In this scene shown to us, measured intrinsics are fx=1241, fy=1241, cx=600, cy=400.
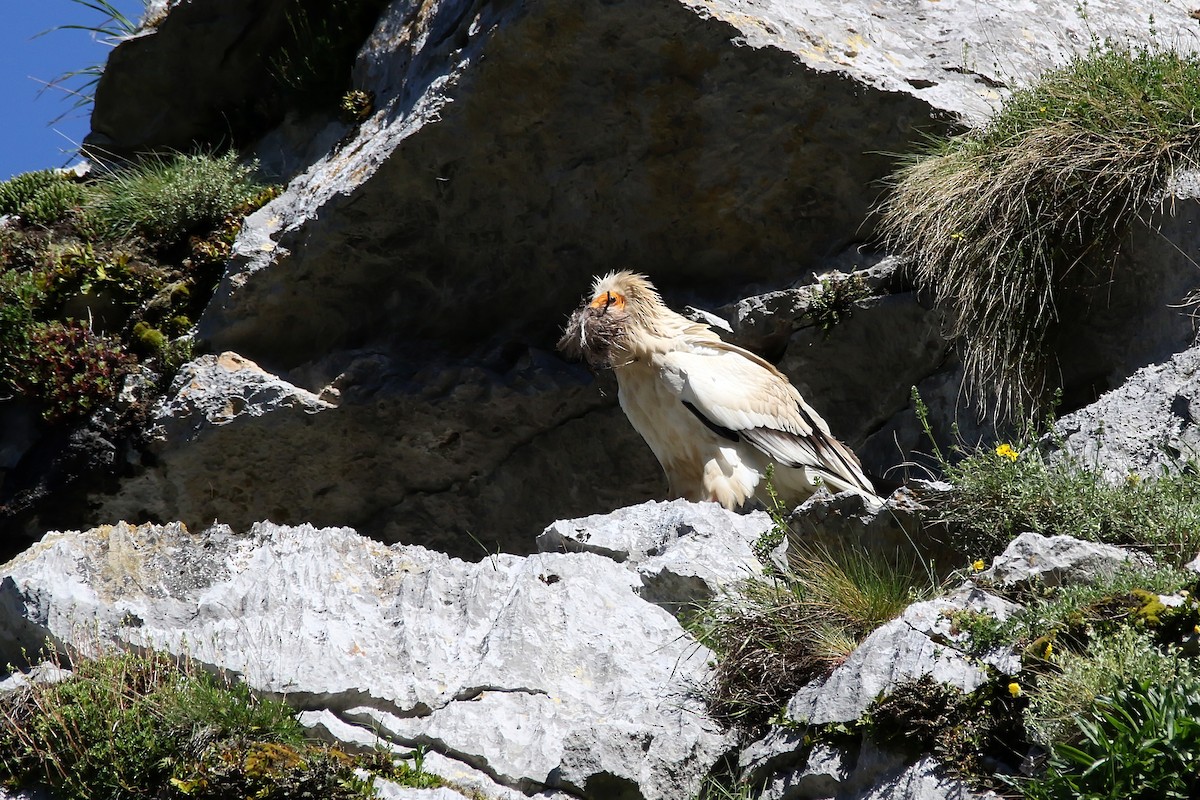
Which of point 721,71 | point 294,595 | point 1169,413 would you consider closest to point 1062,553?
point 1169,413

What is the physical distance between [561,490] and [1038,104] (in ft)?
14.3

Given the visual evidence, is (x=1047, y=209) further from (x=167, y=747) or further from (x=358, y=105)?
(x=167, y=747)

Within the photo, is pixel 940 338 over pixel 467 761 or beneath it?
over

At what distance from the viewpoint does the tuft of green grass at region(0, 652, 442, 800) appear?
193 inches

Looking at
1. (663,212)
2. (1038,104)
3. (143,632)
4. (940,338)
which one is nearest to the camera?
(143,632)

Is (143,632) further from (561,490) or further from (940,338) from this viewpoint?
(940,338)

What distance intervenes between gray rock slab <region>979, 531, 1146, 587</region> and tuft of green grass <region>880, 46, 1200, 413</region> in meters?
2.36

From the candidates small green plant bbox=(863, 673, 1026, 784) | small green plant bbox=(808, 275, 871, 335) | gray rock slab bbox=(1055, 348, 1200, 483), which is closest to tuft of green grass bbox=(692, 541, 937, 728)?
small green plant bbox=(863, 673, 1026, 784)

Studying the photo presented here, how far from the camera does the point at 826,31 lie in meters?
8.84

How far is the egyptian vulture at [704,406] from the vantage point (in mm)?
7828

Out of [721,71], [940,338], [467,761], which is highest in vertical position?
[721,71]

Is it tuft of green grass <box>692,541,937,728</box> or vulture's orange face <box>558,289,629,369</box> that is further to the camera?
vulture's orange face <box>558,289,629,369</box>

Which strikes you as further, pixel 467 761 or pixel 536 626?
pixel 536 626

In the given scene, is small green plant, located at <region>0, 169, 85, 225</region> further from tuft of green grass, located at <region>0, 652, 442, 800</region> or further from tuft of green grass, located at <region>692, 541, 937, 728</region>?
tuft of green grass, located at <region>692, 541, 937, 728</region>
